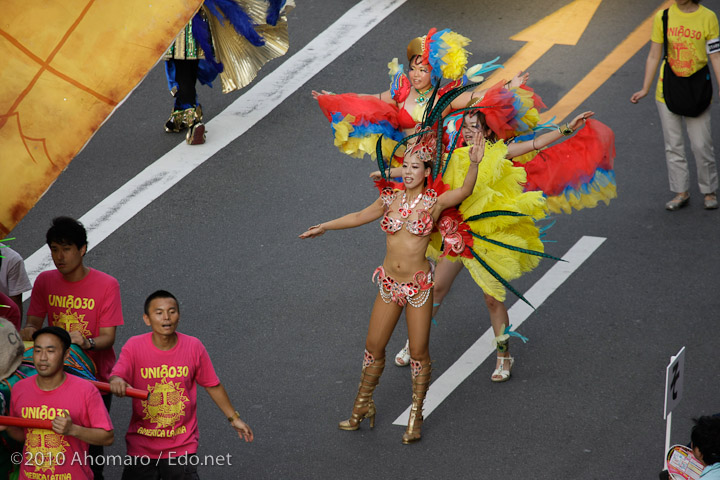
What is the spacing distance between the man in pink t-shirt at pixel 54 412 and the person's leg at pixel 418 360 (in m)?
2.24

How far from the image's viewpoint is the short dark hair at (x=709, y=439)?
16.2 ft

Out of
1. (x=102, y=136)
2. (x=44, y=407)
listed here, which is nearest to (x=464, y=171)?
(x=44, y=407)

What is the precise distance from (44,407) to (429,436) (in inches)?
109

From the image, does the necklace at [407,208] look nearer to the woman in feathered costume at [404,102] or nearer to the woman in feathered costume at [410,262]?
the woman in feathered costume at [410,262]

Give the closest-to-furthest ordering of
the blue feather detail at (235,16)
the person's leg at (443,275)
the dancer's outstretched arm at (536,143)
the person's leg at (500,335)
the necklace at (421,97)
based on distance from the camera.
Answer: the dancer's outstretched arm at (536,143) < the person's leg at (500,335) < the person's leg at (443,275) < the necklace at (421,97) < the blue feather detail at (235,16)

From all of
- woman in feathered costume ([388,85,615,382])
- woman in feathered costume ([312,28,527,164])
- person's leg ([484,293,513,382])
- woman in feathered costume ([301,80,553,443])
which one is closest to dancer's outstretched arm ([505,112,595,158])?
woman in feathered costume ([388,85,615,382])

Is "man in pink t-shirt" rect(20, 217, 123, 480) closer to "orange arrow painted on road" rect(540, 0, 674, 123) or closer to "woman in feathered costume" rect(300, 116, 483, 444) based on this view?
"woman in feathered costume" rect(300, 116, 483, 444)

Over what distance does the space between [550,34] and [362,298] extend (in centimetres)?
533

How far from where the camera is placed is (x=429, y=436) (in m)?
6.68

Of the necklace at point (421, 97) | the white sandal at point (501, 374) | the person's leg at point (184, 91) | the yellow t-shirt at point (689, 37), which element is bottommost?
the white sandal at point (501, 374)

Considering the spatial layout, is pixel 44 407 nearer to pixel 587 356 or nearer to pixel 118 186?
pixel 587 356

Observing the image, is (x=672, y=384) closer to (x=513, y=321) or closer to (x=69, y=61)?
(x=513, y=321)

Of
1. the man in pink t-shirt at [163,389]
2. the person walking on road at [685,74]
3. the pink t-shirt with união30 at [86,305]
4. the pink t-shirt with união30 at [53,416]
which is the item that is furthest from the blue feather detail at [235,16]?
the pink t-shirt with união30 at [53,416]

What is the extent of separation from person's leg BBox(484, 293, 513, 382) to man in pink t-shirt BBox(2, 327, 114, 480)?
10.3 feet
